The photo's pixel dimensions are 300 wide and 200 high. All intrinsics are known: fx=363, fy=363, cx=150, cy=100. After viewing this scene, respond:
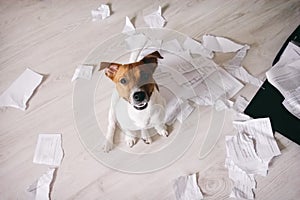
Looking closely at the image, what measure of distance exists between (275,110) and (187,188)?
387 mm

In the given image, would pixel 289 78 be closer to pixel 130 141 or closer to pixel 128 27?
pixel 130 141

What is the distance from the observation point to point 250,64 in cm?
141

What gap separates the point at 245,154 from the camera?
1.22 meters

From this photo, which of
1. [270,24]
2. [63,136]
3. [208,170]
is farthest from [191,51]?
[63,136]

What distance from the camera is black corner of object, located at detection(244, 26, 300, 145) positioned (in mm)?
1161

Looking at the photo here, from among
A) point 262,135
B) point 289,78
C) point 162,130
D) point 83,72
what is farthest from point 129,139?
point 289,78

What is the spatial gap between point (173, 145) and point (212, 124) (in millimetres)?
164

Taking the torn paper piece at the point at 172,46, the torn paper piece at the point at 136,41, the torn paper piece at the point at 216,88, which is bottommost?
the torn paper piece at the point at 216,88

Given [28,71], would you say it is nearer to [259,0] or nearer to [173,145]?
[173,145]

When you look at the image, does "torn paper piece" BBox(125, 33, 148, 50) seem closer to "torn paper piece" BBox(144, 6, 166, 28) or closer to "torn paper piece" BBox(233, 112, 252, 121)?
"torn paper piece" BBox(144, 6, 166, 28)

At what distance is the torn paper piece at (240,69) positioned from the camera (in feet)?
4.50

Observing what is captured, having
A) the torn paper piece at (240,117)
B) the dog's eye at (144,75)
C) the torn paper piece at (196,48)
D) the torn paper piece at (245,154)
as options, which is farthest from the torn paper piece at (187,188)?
the torn paper piece at (196,48)

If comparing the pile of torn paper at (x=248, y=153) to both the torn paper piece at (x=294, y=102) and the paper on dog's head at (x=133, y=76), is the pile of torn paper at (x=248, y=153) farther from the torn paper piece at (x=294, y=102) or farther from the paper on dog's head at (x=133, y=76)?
the paper on dog's head at (x=133, y=76)

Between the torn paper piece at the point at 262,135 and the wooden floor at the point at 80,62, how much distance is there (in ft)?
0.09
